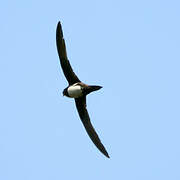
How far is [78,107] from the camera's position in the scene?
26125mm

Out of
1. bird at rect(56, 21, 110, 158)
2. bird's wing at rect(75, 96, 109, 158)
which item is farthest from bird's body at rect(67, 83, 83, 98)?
bird's wing at rect(75, 96, 109, 158)

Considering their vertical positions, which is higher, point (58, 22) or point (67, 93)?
point (58, 22)

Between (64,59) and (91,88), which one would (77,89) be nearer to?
(91,88)

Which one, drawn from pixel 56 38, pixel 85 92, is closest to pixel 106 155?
pixel 85 92

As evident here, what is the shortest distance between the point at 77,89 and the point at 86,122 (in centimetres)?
160

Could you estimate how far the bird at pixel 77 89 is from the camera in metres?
24.8

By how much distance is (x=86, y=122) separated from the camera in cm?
2616

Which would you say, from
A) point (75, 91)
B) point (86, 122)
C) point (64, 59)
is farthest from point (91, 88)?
point (86, 122)

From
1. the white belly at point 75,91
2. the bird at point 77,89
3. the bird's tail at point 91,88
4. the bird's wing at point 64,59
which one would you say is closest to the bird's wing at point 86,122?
the bird at point 77,89

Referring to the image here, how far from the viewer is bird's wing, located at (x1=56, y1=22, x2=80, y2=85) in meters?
24.8

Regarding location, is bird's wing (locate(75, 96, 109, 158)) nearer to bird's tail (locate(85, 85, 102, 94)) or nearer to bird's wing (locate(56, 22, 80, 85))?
bird's tail (locate(85, 85, 102, 94))

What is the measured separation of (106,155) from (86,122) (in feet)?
4.84

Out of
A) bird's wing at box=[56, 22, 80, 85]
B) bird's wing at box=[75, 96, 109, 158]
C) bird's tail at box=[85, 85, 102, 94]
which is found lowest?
bird's wing at box=[75, 96, 109, 158]

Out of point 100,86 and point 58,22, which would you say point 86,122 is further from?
point 58,22
